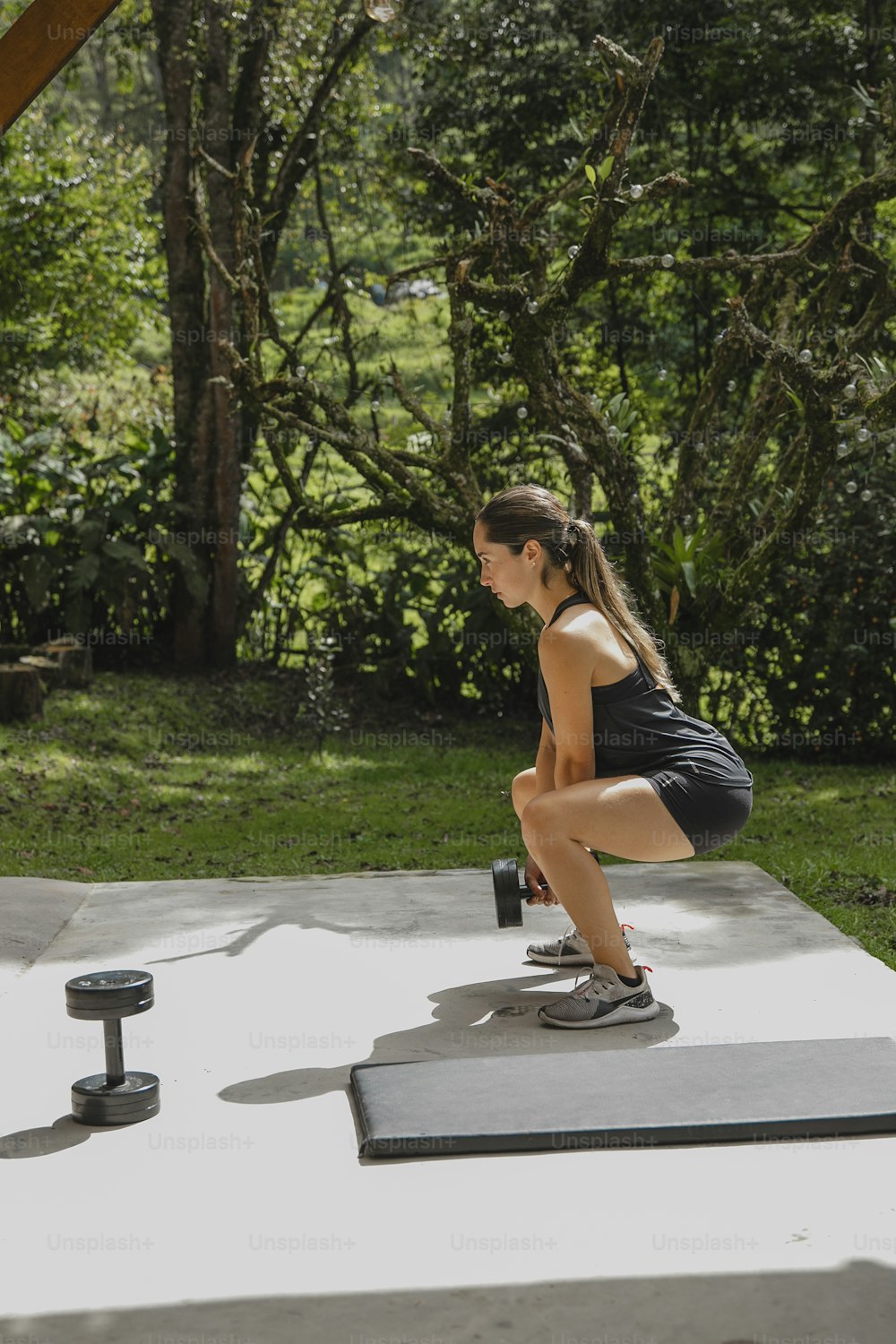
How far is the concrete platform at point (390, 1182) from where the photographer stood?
2219 mm

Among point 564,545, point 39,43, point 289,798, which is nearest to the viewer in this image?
point 39,43

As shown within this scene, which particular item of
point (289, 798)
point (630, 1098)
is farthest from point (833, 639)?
point (630, 1098)

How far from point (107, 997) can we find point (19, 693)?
5710 mm

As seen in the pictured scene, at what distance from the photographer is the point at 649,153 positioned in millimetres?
9984

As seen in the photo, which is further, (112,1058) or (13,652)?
(13,652)

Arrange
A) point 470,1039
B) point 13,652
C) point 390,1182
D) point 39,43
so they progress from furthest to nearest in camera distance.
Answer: point 13,652, point 470,1039, point 39,43, point 390,1182

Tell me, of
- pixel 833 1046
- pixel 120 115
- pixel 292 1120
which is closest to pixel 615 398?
pixel 833 1046

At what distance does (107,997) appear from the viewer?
290cm

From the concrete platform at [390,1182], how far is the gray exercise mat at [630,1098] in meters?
0.05

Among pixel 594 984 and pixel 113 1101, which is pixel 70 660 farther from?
pixel 113 1101

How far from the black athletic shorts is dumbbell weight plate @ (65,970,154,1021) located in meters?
1.45

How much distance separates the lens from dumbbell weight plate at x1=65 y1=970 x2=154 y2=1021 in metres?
2.90

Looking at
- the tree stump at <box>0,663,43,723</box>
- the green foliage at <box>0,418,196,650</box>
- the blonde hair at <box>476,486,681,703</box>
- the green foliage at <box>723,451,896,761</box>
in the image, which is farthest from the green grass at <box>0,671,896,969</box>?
the blonde hair at <box>476,486,681,703</box>

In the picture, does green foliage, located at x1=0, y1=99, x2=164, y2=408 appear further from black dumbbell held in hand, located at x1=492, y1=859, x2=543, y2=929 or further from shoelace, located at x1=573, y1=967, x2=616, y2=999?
shoelace, located at x1=573, y1=967, x2=616, y2=999
